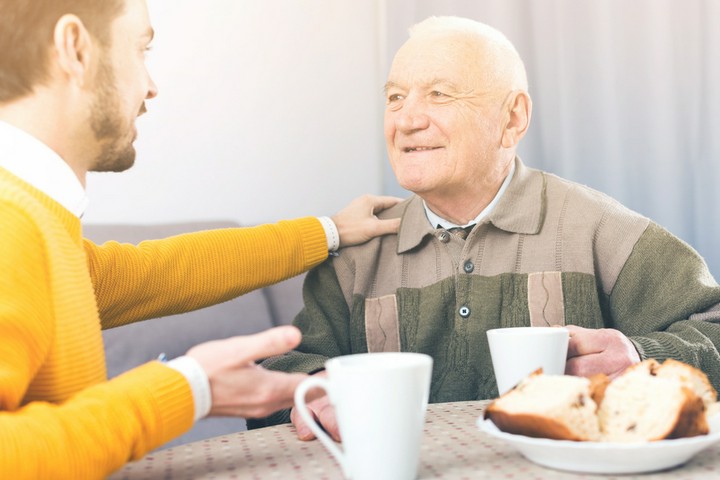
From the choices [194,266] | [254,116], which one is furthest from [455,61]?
[254,116]

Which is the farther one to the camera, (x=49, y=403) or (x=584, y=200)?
(x=584, y=200)

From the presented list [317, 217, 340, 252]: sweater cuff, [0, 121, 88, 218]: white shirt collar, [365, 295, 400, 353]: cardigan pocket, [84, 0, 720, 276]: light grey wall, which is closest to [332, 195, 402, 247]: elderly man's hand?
[317, 217, 340, 252]: sweater cuff

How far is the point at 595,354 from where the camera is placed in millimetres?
1157

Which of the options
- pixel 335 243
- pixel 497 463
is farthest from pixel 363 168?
pixel 497 463


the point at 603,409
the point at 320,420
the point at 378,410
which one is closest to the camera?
the point at 378,410

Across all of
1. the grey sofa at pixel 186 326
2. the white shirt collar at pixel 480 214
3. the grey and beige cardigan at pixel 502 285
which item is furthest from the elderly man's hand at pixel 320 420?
the grey sofa at pixel 186 326

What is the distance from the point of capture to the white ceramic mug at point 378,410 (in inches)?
28.6

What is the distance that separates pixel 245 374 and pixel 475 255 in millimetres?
760

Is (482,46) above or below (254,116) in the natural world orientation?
above

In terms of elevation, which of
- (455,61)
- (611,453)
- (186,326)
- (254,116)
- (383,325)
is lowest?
(186,326)

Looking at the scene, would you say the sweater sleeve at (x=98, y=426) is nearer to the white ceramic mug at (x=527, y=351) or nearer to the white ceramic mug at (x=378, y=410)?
the white ceramic mug at (x=378, y=410)

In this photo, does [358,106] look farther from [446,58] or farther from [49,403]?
[49,403]

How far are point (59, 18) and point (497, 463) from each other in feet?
2.40

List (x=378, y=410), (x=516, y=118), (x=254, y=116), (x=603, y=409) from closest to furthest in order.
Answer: (x=378, y=410) → (x=603, y=409) → (x=516, y=118) → (x=254, y=116)
